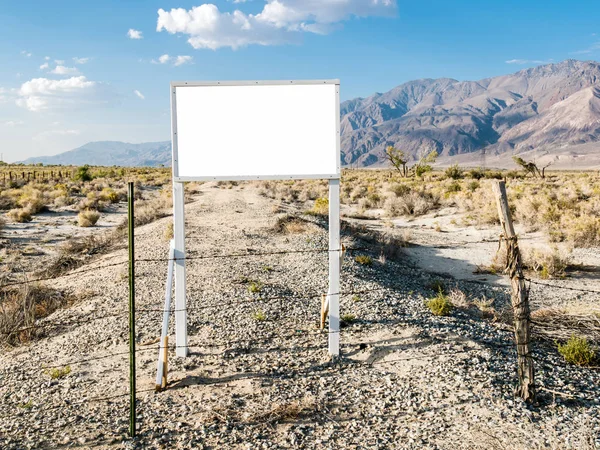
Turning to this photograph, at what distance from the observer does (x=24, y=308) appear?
26.7 feet

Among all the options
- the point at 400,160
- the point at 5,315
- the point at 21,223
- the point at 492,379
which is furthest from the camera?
the point at 400,160

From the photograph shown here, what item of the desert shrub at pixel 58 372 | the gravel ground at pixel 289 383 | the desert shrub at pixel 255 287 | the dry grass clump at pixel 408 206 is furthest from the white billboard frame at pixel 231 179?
the dry grass clump at pixel 408 206

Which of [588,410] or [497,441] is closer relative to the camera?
[497,441]

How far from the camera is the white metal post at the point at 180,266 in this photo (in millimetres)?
6633

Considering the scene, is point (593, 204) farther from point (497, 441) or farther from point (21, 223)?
point (21, 223)

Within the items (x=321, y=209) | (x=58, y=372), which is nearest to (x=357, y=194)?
(x=321, y=209)

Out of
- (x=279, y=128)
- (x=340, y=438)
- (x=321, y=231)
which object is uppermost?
(x=279, y=128)

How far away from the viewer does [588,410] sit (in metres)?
5.70


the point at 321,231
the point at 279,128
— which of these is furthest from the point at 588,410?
the point at 321,231

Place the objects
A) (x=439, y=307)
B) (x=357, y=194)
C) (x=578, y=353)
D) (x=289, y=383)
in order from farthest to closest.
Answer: (x=357, y=194) → (x=439, y=307) → (x=578, y=353) → (x=289, y=383)

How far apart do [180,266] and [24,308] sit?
3.13 m

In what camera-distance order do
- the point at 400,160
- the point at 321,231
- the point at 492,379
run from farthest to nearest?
the point at 400,160
the point at 321,231
the point at 492,379

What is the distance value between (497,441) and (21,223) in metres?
23.1

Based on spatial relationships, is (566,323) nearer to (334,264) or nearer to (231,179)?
(334,264)
